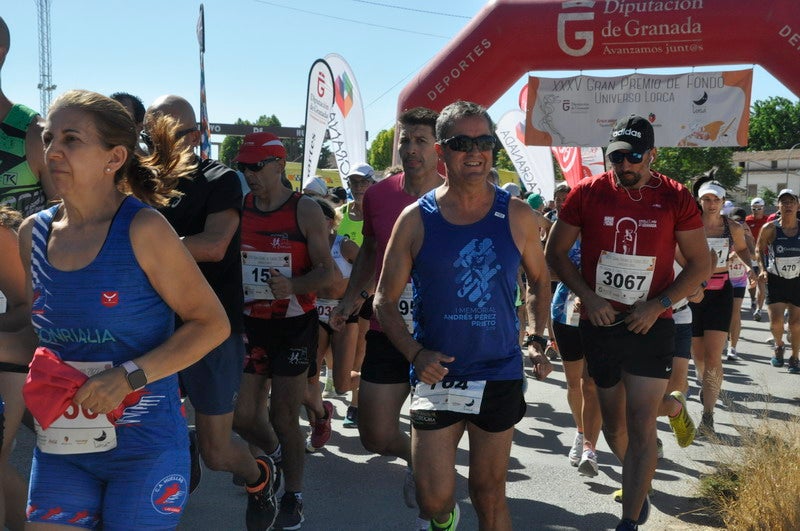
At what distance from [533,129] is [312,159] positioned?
382cm

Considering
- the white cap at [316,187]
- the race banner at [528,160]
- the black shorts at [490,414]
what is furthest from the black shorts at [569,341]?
the race banner at [528,160]

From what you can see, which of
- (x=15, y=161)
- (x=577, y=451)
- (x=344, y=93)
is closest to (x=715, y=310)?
(x=577, y=451)

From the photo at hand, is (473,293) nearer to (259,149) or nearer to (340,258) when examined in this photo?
(259,149)

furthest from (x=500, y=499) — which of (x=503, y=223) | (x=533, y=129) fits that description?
(x=533, y=129)

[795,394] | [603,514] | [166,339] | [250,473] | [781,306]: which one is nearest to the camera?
[166,339]

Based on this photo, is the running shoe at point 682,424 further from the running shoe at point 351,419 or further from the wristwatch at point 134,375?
the wristwatch at point 134,375

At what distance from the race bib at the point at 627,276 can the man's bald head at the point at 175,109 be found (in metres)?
2.38

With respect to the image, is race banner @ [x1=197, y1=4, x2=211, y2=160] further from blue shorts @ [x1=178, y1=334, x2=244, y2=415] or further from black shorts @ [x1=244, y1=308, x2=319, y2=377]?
blue shorts @ [x1=178, y1=334, x2=244, y2=415]

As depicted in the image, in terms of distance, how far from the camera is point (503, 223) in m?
3.66

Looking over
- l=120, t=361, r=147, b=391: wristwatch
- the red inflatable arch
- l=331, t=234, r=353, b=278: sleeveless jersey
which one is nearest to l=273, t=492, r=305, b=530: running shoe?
l=120, t=361, r=147, b=391: wristwatch

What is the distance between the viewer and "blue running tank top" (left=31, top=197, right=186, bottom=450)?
2.57 m

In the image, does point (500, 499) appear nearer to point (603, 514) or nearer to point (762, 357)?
point (603, 514)

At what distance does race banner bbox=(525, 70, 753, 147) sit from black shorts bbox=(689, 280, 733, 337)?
1.88 metres

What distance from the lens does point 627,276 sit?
4.77m
